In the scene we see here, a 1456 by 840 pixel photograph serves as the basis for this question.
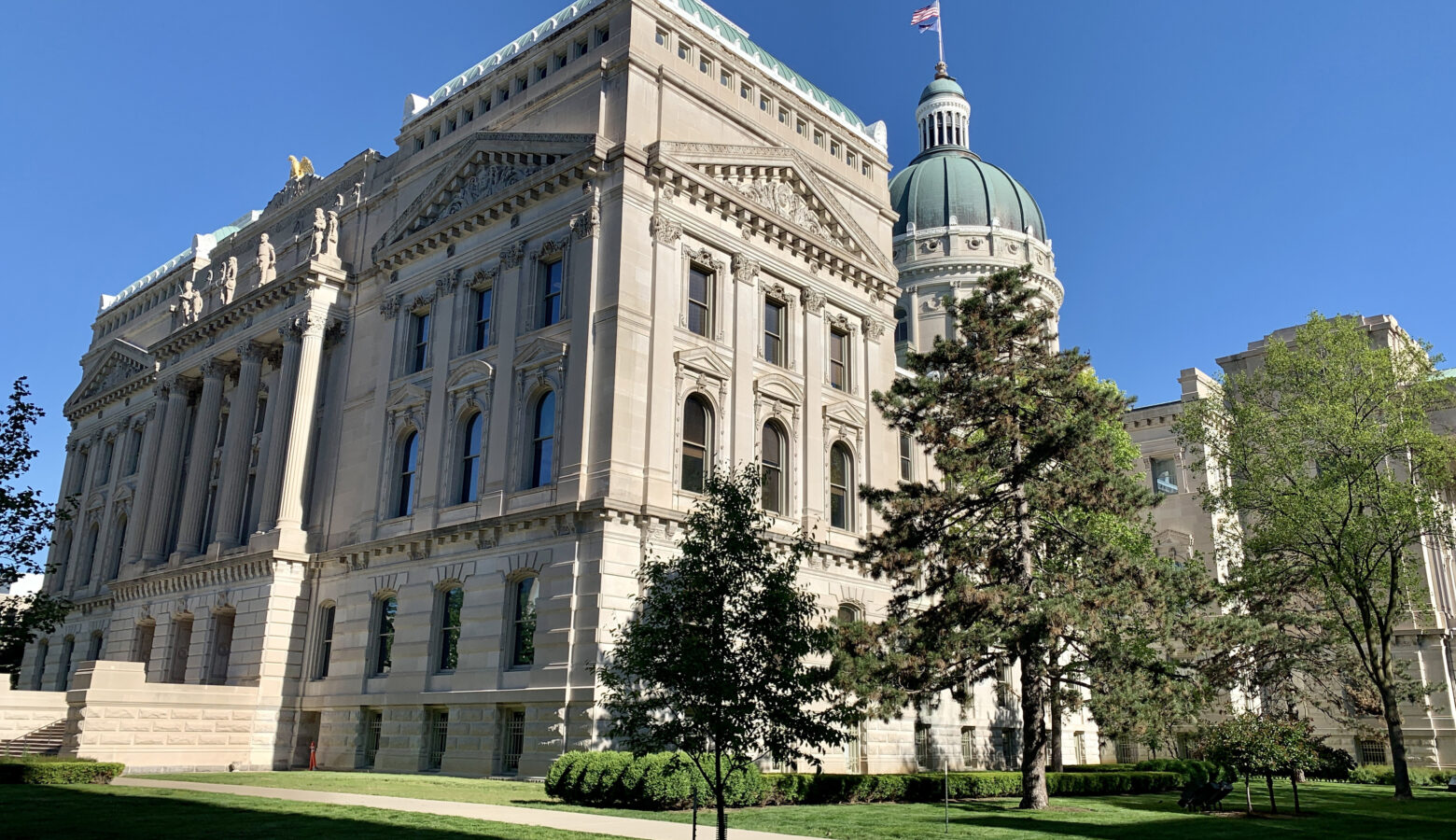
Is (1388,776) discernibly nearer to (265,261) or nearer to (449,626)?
(449,626)

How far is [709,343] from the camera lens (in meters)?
36.9

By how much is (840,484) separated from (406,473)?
53.4ft

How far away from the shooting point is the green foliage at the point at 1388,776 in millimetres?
50219

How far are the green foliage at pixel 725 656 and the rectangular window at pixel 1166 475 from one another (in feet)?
179

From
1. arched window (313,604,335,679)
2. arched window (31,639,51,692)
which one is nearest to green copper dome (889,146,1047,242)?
arched window (313,604,335,679)

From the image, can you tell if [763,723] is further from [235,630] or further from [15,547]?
[235,630]

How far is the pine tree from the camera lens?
88.4ft

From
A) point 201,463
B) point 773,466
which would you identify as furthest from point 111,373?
point 773,466

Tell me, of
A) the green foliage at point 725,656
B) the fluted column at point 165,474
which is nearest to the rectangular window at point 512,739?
the green foliage at point 725,656

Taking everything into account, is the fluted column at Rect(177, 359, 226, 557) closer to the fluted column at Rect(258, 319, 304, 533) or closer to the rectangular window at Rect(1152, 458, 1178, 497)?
the fluted column at Rect(258, 319, 304, 533)

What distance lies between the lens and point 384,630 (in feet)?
126

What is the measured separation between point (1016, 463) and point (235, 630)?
3049cm

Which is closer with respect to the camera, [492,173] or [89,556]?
[492,173]

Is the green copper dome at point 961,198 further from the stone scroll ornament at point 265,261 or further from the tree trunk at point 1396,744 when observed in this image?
the tree trunk at point 1396,744
